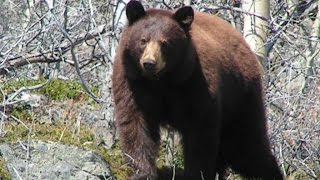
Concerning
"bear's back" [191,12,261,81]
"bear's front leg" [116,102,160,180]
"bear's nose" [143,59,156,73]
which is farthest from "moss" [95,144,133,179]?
"bear's back" [191,12,261,81]

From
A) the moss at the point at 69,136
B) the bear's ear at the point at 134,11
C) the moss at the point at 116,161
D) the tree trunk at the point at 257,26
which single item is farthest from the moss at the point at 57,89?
the bear's ear at the point at 134,11

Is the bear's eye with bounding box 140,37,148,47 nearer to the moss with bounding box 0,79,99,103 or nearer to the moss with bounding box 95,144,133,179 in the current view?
the moss with bounding box 95,144,133,179

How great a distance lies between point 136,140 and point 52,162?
0.68m

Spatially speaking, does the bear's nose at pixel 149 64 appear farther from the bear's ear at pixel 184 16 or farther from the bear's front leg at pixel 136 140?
the bear's ear at pixel 184 16

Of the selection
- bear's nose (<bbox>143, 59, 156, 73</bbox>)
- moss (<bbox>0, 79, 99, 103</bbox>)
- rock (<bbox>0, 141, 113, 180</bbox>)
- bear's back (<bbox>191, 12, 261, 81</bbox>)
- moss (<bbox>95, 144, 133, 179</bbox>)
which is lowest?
moss (<bbox>95, 144, 133, 179</bbox>)

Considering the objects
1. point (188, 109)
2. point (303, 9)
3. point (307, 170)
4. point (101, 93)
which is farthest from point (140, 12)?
point (303, 9)

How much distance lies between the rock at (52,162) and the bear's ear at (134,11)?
1.03 metres

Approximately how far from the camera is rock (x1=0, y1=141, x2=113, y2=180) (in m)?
5.63

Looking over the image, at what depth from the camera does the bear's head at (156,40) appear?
5907 millimetres

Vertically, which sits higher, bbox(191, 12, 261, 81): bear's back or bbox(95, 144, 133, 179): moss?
bbox(191, 12, 261, 81): bear's back

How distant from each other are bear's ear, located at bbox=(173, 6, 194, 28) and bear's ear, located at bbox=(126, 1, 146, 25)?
0.25 meters

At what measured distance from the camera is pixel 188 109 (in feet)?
20.2

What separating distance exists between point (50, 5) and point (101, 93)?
118cm

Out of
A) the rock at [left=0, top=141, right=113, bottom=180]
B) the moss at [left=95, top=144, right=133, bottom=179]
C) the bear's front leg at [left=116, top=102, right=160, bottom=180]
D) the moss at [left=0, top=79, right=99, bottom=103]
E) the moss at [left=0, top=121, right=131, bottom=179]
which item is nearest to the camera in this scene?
the rock at [left=0, top=141, right=113, bottom=180]
